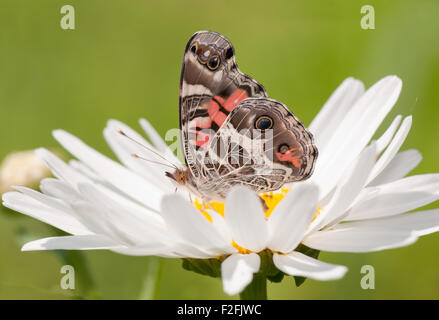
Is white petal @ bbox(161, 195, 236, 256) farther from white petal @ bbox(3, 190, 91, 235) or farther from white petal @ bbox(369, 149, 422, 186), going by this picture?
white petal @ bbox(369, 149, 422, 186)

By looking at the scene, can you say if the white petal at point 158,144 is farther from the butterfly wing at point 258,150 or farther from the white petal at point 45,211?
the white petal at point 45,211

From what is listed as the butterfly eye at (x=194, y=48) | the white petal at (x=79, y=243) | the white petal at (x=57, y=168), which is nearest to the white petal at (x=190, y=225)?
the white petal at (x=79, y=243)

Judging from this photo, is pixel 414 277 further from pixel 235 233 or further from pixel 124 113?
pixel 124 113

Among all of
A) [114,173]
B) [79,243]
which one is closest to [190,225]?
[79,243]

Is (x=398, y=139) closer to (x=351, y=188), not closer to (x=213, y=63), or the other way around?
(x=351, y=188)

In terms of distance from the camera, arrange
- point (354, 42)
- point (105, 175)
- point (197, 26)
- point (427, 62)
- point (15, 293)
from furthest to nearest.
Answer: point (197, 26)
point (354, 42)
point (427, 62)
point (15, 293)
point (105, 175)

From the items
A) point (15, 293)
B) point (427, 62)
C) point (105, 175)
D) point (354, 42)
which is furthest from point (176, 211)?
point (354, 42)
